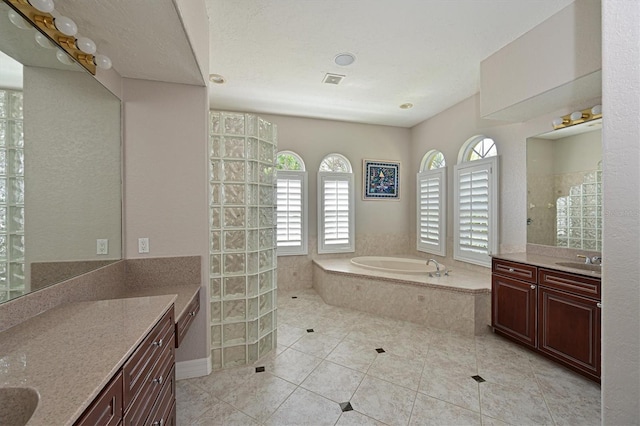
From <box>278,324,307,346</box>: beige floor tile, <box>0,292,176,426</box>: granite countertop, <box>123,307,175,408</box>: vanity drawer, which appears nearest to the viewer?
<box>0,292,176,426</box>: granite countertop

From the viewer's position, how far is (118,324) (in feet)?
3.76

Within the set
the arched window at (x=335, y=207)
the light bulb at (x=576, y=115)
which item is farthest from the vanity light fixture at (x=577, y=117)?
the arched window at (x=335, y=207)

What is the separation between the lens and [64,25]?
1.35 meters

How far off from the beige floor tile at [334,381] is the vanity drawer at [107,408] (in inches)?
59.9

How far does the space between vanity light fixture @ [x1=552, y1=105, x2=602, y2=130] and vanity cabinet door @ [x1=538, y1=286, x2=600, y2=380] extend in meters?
1.56

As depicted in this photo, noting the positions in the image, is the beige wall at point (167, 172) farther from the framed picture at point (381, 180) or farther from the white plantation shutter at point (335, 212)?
the framed picture at point (381, 180)

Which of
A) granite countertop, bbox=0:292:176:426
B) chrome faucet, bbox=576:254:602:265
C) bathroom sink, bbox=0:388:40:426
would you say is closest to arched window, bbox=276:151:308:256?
granite countertop, bbox=0:292:176:426

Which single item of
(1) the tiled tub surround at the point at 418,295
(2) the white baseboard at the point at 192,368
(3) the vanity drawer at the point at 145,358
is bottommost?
(2) the white baseboard at the point at 192,368

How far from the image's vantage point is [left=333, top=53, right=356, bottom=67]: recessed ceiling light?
2785mm

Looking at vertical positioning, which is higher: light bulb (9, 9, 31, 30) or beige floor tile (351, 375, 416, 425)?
light bulb (9, 9, 31, 30)

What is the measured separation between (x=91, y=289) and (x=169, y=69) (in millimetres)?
1517

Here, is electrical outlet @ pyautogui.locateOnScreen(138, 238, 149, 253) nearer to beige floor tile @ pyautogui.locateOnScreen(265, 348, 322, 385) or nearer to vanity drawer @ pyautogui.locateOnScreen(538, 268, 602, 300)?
beige floor tile @ pyautogui.locateOnScreen(265, 348, 322, 385)

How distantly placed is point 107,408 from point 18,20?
1607mm

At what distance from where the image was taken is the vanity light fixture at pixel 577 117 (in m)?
2.41
